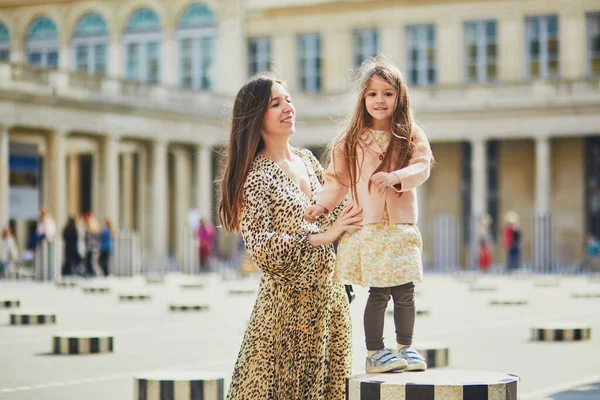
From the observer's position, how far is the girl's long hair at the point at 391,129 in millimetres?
7129

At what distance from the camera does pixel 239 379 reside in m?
7.17

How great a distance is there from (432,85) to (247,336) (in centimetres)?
4392

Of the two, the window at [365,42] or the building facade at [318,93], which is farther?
the window at [365,42]

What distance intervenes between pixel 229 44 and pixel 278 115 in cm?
4692

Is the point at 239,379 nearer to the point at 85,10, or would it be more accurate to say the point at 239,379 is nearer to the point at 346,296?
the point at 346,296

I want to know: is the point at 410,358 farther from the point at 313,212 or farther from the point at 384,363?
the point at 313,212

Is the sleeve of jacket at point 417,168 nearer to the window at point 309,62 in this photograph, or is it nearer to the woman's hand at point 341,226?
the woman's hand at point 341,226

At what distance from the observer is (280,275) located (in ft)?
23.2

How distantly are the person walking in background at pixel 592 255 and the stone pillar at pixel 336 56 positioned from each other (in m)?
11.9

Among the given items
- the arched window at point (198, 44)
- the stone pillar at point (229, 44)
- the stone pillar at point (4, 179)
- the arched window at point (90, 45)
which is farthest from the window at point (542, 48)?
the stone pillar at point (4, 179)

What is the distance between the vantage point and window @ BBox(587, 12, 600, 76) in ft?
161

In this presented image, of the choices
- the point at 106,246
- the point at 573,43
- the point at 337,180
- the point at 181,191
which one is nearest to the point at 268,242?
the point at 337,180

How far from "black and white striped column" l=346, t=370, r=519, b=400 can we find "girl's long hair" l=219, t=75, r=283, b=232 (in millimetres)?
1168

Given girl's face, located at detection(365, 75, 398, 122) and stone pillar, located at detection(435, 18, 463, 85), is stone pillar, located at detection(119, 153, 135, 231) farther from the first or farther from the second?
girl's face, located at detection(365, 75, 398, 122)
